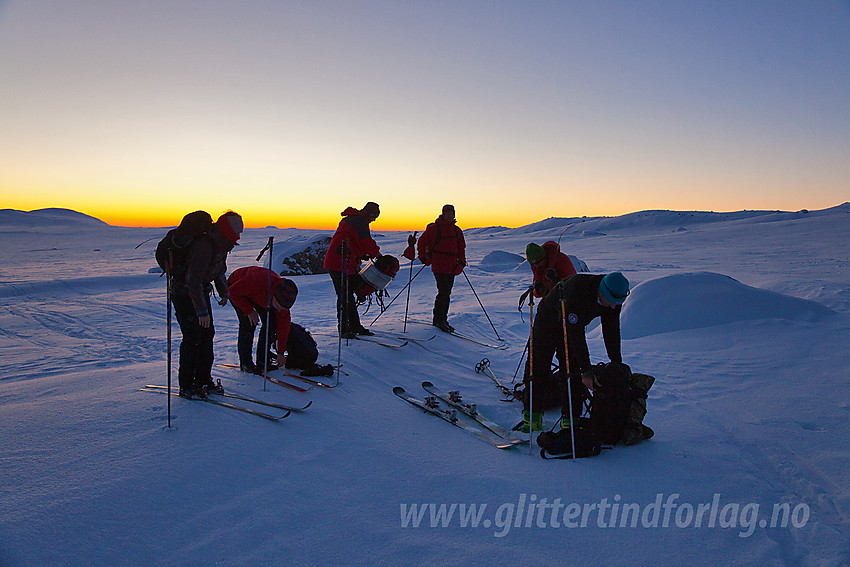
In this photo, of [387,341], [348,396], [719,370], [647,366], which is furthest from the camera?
[387,341]

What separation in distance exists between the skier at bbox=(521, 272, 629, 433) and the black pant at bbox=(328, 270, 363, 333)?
308 centimetres

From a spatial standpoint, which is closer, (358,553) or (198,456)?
(358,553)

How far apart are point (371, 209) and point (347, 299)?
1.36 m

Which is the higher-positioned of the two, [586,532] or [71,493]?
[71,493]

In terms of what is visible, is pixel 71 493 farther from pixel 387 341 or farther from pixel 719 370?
pixel 719 370

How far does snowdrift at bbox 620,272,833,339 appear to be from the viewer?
716 cm

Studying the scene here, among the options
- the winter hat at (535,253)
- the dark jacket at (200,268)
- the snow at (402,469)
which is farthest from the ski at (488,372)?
the dark jacket at (200,268)

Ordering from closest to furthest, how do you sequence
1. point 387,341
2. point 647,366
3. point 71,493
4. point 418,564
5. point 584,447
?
point 418,564 → point 71,493 → point 584,447 → point 647,366 → point 387,341

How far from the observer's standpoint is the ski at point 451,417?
3.84 metres

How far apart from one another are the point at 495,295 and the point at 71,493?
35.1ft

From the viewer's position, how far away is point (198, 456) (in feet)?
10.3

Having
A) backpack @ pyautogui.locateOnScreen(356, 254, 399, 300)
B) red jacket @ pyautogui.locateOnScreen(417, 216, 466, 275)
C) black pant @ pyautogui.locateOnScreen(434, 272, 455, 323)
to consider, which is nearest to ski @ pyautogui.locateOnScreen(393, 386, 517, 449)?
backpack @ pyautogui.locateOnScreen(356, 254, 399, 300)

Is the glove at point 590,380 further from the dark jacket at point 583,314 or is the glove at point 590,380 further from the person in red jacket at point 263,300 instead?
the person in red jacket at point 263,300

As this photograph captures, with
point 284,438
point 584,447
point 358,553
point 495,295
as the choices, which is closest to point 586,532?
point 584,447
